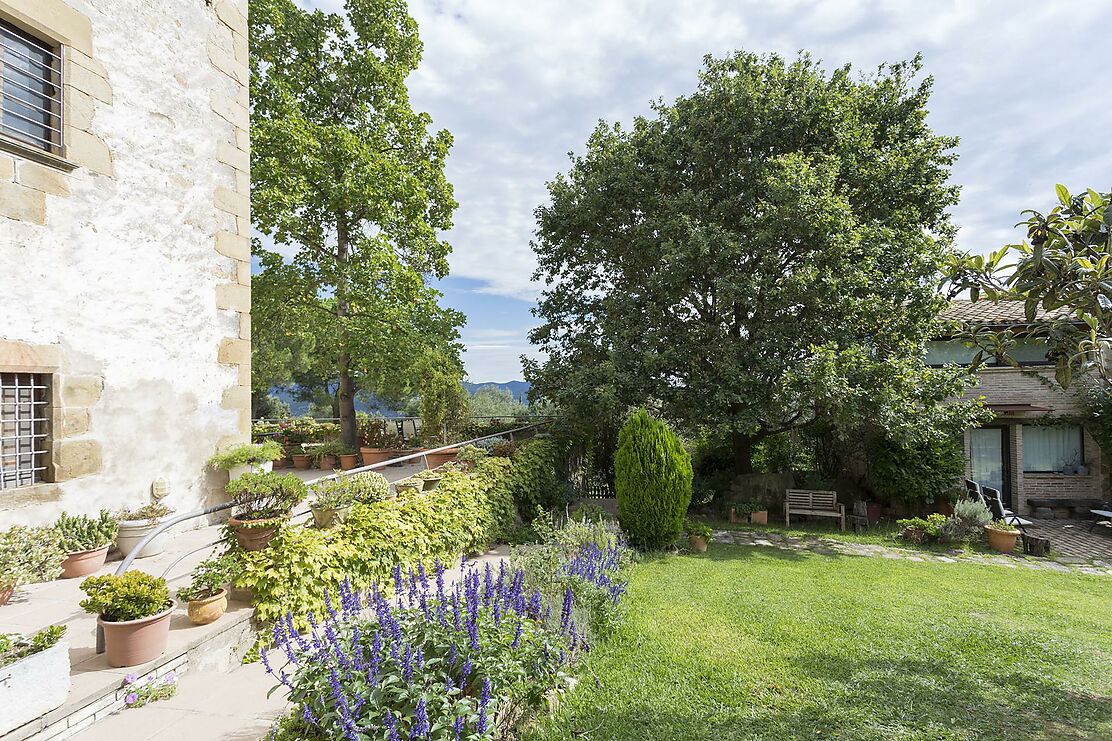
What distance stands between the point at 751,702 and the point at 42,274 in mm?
7699

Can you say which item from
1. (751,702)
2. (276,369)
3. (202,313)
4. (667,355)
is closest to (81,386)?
(202,313)

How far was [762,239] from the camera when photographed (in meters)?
10.2

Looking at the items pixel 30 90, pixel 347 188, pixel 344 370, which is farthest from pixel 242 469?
pixel 347 188

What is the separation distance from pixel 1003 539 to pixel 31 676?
13.4 meters

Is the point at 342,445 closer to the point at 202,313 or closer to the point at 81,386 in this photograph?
the point at 202,313

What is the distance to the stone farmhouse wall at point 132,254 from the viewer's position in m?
5.23

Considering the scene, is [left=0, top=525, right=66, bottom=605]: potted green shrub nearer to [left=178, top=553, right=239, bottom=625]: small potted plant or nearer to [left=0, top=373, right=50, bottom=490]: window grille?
[left=0, top=373, right=50, bottom=490]: window grille

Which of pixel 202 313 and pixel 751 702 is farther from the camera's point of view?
pixel 202 313

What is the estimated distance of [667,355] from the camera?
11086mm

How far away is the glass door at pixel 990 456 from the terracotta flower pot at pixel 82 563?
18.5m

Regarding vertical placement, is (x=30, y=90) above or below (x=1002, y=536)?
above

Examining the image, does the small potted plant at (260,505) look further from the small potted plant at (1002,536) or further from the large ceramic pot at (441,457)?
the small potted plant at (1002,536)

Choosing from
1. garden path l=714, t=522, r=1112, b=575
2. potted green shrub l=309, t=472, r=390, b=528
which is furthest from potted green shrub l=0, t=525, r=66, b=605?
garden path l=714, t=522, r=1112, b=575

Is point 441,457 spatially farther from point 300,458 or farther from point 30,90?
point 30,90
